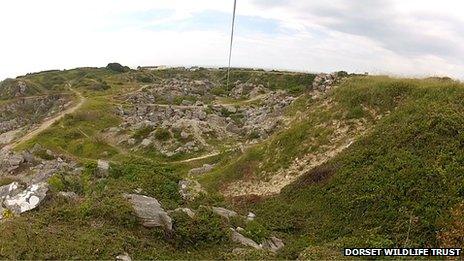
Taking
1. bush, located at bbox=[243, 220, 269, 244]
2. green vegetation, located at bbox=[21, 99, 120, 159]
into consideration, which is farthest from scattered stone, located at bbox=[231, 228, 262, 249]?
green vegetation, located at bbox=[21, 99, 120, 159]

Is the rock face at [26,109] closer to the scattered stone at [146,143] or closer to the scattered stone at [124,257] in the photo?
the scattered stone at [146,143]

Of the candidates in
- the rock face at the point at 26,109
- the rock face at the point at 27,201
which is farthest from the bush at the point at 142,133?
the rock face at the point at 26,109

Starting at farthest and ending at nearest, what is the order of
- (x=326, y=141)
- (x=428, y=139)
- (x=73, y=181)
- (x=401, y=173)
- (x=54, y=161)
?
(x=54, y=161)
(x=326, y=141)
(x=73, y=181)
(x=428, y=139)
(x=401, y=173)

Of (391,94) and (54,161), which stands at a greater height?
A: (391,94)

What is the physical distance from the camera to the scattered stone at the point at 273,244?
20.3m

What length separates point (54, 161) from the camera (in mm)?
44125

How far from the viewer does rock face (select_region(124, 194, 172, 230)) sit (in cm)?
1811

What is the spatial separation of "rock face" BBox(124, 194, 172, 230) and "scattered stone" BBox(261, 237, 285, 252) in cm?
492

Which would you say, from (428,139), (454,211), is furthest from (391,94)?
(454,211)

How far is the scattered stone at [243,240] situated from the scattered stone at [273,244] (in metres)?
0.86

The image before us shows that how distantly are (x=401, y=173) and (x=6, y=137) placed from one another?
76257 millimetres

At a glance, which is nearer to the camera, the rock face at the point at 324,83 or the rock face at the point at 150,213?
the rock face at the point at 150,213

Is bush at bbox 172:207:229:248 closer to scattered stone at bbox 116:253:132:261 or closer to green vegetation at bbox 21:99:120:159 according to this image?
scattered stone at bbox 116:253:132:261

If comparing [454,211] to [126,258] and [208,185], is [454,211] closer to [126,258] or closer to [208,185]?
[126,258]
